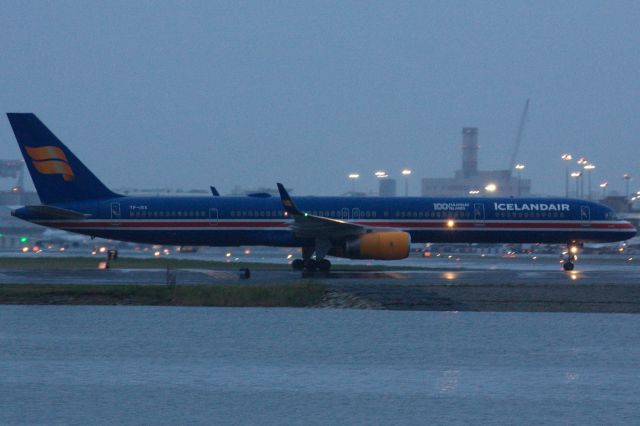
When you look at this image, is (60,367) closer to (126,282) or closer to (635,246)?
(126,282)

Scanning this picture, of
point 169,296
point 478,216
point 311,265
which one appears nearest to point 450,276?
point 478,216

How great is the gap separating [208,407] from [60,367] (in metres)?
6.20

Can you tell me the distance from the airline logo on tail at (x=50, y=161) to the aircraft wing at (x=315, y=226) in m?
11.2

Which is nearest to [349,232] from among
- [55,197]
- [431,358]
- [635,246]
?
[55,197]

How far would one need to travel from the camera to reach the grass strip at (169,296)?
3484cm

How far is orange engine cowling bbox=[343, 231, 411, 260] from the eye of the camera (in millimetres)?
46344

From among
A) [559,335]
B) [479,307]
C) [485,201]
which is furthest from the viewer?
[485,201]

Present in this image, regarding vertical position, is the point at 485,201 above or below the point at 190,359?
above

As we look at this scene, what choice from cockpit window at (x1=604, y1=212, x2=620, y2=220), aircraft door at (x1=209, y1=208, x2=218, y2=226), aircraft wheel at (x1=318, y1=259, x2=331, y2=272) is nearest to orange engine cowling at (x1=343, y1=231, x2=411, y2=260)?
aircraft wheel at (x1=318, y1=259, x2=331, y2=272)

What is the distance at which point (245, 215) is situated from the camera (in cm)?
4972

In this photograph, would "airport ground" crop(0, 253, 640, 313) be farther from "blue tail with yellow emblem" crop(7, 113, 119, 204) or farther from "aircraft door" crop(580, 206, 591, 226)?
"aircraft door" crop(580, 206, 591, 226)

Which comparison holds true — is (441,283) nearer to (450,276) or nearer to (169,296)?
(450,276)

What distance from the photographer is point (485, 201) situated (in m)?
51.6

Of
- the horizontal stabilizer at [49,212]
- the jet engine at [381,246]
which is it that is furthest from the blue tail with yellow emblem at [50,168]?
the jet engine at [381,246]
